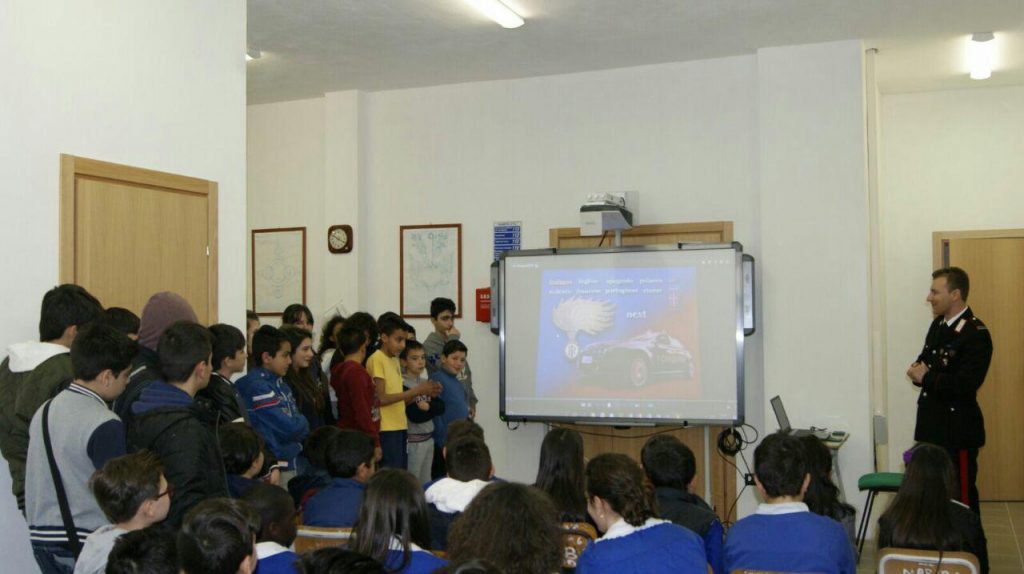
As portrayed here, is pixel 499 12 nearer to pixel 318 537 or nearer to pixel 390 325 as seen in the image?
pixel 390 325

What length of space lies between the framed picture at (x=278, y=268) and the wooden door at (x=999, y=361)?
4.94m

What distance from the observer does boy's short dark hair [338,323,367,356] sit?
17.1 ft

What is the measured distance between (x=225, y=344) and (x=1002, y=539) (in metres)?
5.13

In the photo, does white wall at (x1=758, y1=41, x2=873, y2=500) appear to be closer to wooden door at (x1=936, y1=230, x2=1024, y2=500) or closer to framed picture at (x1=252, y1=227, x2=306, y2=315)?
wooden door at (x1=936, y1=230, x2=1024, y2=500)

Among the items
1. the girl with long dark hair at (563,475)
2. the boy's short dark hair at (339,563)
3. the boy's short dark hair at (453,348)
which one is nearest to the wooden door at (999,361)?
the boy's short dark hair at (453,348)

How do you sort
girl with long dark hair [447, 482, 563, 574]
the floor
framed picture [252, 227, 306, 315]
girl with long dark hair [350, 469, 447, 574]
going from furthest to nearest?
framed picture [252, 227, 306, 315] → the floor → girl with long dark hair [350, 469, 447, 574] → girl with long dark hair [447, 482, 563, 574]

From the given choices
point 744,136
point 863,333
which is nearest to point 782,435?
point 863,333

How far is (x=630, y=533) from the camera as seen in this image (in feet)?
8.24

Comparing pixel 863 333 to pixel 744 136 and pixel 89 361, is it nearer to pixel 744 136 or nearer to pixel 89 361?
pixel 744 136

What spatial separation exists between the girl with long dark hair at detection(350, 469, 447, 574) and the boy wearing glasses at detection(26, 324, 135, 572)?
841mm

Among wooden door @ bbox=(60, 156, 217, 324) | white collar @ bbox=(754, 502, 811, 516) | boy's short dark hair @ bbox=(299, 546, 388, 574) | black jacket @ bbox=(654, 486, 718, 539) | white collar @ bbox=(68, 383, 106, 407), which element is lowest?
black jacket @ bbox=(654, 486, 718, 539)

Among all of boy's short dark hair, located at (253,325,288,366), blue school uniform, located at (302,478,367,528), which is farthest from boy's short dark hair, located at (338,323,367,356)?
blue school uniform, located at (302,478,367,528)

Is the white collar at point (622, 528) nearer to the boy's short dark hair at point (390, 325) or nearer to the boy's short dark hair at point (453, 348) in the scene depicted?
the boy's short dark hair at point (390, 325)

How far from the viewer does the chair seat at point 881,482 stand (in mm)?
5113
